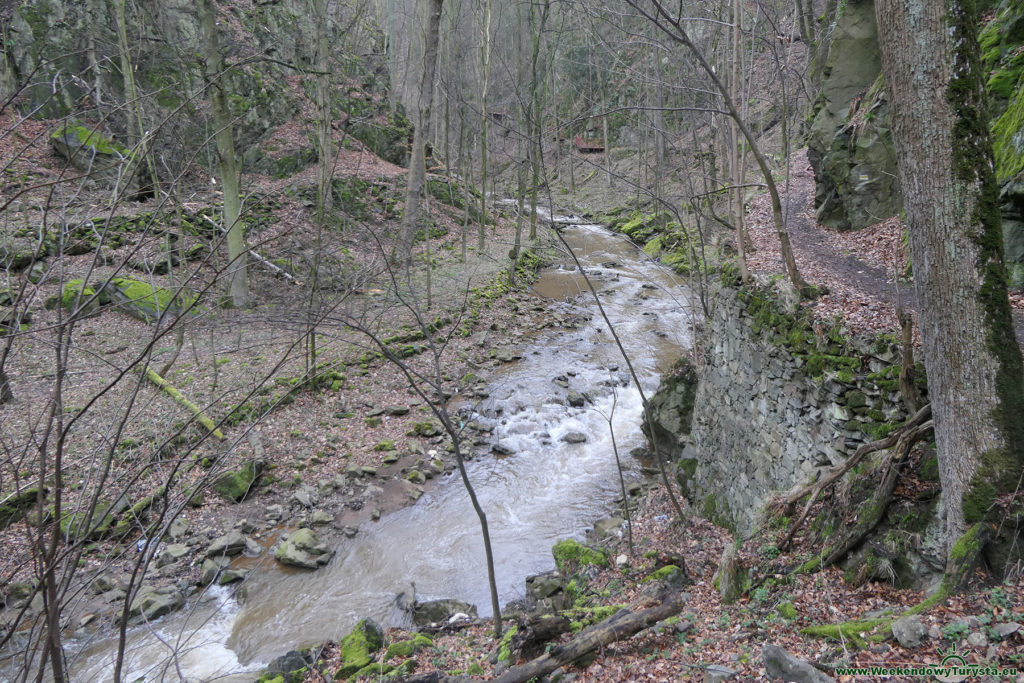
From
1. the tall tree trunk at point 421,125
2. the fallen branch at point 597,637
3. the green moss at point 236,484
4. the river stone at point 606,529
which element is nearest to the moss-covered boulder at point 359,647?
the fallen branch at point 597,637

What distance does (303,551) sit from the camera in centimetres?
892

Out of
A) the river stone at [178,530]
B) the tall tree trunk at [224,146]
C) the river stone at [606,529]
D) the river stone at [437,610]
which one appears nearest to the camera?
the river stone at [437,610]

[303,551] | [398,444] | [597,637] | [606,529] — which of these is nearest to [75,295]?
[597,637]

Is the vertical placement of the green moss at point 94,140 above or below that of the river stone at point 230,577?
above

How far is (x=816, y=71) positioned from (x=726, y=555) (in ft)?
49.1

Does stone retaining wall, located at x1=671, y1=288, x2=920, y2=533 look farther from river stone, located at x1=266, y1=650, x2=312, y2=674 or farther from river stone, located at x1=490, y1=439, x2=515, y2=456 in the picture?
river stone, located at x1=266, y1=650, x2=312, y2=674

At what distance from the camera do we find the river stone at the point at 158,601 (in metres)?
7.56

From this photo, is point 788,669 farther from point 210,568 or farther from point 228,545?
point 228,545

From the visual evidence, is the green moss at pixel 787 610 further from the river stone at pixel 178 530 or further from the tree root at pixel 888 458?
the river stone at pixel 178 530

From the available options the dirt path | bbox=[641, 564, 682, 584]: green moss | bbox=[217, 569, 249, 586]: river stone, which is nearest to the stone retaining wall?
the dirt path

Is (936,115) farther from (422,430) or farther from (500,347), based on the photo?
(500,347)

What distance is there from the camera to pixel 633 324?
16.5m

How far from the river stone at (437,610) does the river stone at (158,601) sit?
3.27 meters

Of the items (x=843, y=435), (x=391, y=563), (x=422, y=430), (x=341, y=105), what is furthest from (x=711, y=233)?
(x=341, y=105)
